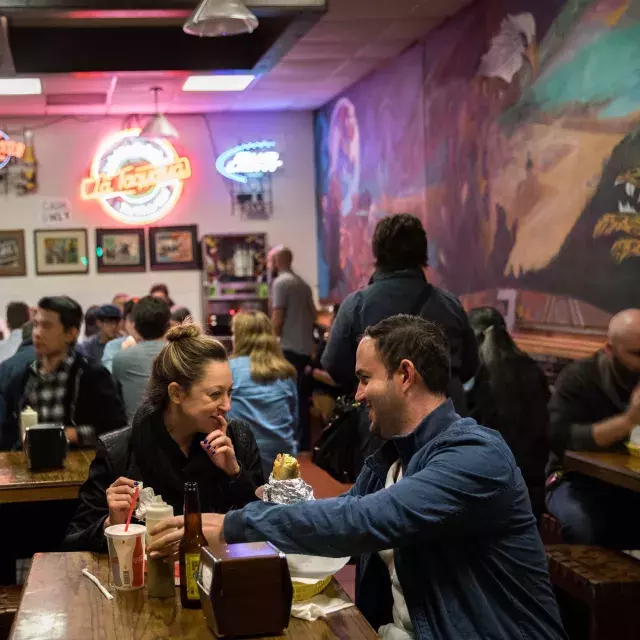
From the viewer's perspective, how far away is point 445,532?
2.02 m

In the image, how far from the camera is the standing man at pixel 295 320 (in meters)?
9.14

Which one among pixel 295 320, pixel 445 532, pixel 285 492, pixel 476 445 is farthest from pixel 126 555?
pixel 295 320

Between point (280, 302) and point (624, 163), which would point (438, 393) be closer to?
point (624, 163)

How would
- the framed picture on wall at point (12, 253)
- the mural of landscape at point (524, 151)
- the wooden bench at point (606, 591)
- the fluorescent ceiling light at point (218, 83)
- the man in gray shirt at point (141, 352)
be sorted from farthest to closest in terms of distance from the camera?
the framed picture on wall at point (12, 253)
the fluorescent ceiling light at point (218, 83)
the man in gray shirt at point (141, 352)
the mural of landscape at point (524, 151)
the wooden bench at point (606, 591)

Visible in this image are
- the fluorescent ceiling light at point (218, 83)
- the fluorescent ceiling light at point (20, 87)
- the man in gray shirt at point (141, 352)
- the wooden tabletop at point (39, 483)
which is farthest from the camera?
the fluorescent ceiling light at point (218, 83)

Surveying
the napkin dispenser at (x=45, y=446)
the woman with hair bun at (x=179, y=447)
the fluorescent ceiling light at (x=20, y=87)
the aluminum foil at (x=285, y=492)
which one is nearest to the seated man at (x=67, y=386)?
the napkin dispenser at (x=45, y=446)

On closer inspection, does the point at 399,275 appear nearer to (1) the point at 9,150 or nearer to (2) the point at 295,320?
(2) the point at 295,320

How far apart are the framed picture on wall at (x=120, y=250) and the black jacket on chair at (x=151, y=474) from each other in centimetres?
857

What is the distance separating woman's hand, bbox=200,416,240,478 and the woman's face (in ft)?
0.15

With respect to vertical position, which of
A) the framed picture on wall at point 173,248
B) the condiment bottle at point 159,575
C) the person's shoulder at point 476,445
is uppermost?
the framed picture on wall at point 173,248

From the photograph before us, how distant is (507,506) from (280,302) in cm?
716

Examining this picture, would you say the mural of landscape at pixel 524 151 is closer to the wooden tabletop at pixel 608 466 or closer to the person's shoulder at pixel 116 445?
the wooden tabletop at pixel 608 466

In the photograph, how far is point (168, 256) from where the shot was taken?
11219 millimetres

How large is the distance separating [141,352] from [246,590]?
3.44 meters
